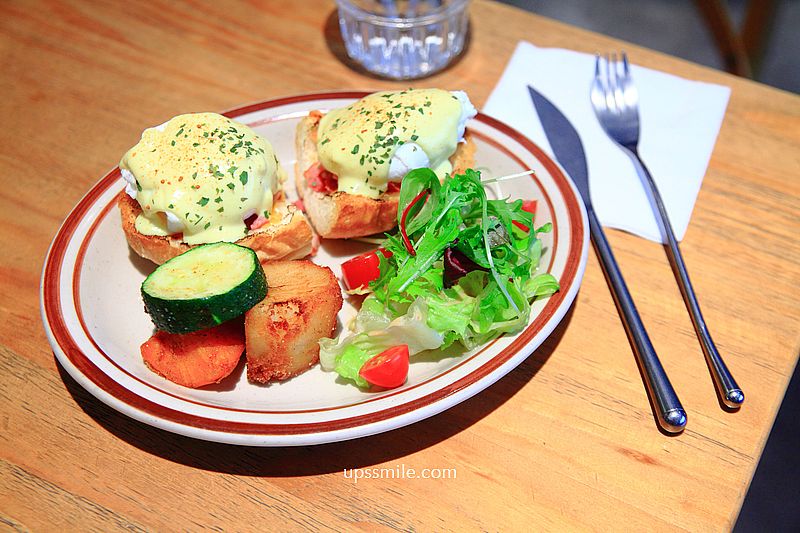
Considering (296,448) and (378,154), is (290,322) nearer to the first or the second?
(296,448)

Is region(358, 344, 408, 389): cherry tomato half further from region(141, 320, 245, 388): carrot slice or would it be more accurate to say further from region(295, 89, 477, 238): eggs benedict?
region(295, 89, 477, 238): eggs benedict

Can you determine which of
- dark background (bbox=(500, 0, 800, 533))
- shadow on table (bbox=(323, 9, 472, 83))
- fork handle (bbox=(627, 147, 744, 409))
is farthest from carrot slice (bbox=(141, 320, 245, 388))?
dark background (bbox=(500, 0, 800, 533))

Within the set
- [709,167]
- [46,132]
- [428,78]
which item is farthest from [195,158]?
[709,167]

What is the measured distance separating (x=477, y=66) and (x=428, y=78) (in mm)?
222

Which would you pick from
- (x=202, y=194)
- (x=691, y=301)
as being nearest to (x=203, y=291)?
(x=202, y=194)

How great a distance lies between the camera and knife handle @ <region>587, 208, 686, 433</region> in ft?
5.78

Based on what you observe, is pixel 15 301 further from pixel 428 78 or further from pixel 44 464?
pixel 428 78

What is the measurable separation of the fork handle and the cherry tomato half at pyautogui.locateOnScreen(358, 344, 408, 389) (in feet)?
2.75

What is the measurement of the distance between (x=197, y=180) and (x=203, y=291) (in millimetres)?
428

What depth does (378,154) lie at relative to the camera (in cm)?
212

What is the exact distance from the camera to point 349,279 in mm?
2080

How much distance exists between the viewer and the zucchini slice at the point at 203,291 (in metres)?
1.69

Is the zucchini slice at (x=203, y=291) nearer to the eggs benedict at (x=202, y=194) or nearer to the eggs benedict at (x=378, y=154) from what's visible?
the eggs benedict at (x=202, y=194)

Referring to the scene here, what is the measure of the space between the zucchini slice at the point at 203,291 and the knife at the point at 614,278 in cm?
102
